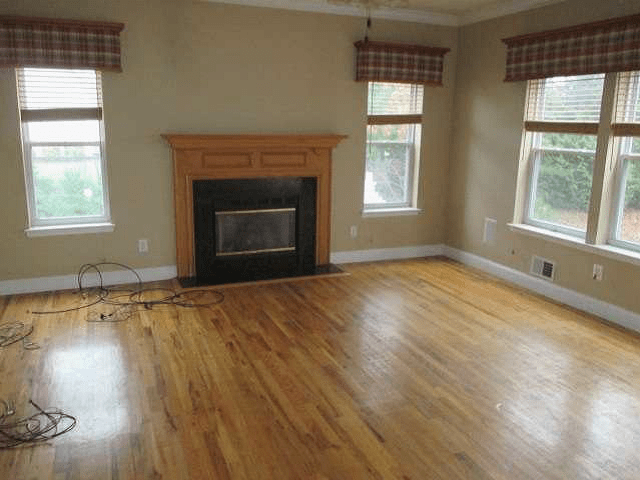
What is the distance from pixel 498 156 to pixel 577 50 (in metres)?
1.29

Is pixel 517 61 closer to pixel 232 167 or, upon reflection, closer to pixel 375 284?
pixel 375 284

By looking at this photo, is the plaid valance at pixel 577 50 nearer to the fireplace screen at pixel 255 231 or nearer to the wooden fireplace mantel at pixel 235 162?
the wooden fireplace mantel at pixel 235 162

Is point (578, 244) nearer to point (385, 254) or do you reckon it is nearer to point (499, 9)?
point (385, 254)

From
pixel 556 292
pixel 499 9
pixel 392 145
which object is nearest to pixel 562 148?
pixel 556 292

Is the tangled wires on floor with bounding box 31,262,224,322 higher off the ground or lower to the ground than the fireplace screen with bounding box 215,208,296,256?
lower

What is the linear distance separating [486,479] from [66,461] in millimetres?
1872

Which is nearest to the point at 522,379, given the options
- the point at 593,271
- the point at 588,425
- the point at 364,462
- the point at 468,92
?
the point at 588,425

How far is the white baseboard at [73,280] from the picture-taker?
467 centimetres

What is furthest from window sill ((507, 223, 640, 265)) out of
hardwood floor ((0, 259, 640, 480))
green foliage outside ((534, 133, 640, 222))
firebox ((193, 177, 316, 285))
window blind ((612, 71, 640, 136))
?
firebox ((193, 177, 316, 285))

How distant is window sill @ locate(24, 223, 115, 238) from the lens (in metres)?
4.63

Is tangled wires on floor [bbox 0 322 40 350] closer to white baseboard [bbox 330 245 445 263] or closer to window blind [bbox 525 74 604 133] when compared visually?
white baseboard [bbox 330 245 445 263]

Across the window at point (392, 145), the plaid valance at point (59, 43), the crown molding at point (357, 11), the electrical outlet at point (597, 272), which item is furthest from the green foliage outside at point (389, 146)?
the plaid valance at point (59, 43)

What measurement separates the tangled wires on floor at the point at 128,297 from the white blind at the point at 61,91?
1.38 meters

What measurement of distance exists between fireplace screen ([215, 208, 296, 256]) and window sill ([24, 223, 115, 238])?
39.6 inches
